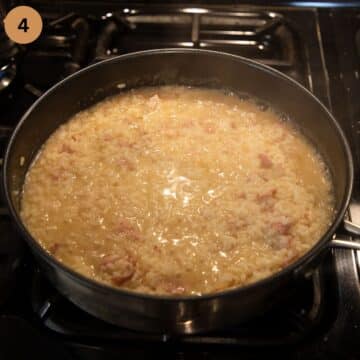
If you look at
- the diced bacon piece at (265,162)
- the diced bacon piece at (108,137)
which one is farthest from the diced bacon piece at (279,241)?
the diced bacon piece at (108,137)

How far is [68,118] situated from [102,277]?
2.09ft

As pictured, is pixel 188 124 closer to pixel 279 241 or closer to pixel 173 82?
pixel 173 82

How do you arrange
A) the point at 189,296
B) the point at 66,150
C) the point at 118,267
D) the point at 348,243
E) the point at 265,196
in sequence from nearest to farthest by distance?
the point at 189,296, the point at 348,243, the point at 118,267, the point at 265,196, the point at 66,150

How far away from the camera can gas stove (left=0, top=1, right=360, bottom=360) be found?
A: 3.68 feet

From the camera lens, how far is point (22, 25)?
1.67 meters

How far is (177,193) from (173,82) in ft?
1.65

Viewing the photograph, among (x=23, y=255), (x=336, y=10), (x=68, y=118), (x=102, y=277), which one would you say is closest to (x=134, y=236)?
(x=102, y=277)

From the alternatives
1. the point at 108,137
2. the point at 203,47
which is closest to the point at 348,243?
the point at 108,137

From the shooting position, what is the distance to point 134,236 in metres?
1.30

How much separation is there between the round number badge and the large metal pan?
0.98 ft

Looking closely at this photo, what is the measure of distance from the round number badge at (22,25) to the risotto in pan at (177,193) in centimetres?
33

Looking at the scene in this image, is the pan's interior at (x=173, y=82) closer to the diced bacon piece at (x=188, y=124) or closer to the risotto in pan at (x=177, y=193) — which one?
the risotto in pan at (x=177, y=193)

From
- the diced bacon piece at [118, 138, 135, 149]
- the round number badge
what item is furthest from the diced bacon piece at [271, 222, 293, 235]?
the round number badge

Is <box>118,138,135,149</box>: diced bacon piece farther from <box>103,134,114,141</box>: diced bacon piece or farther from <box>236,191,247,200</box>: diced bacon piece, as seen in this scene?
<box>236,191,247,200</box>: diced bacon piece
